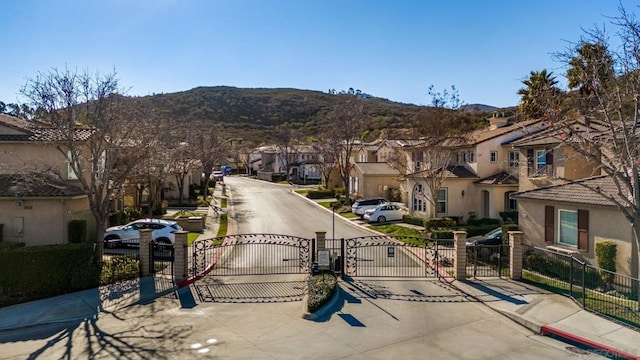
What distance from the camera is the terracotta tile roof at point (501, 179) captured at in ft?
106

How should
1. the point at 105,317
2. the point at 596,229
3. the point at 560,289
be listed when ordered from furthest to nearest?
the point at 596,229, the point at 560,289, the point at 105,317

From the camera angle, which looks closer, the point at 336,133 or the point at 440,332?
the point at 440,332

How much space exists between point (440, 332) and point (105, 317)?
10079 mm

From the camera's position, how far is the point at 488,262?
21047 millimetres

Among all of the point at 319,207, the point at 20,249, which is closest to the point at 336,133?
the point at 319,207

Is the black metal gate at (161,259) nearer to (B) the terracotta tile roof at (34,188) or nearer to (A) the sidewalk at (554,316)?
(B) the terracotta tile roof at (34,188)

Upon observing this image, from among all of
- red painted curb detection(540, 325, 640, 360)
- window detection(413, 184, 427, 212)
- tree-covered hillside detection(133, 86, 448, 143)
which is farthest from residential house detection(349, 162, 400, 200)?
tree-covered hillside detection(133, 86, 448, 143)

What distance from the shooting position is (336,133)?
47.7m

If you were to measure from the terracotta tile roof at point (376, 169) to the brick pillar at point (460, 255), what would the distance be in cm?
2861

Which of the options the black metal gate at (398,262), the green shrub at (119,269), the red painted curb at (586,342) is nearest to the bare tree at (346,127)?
the black metal gate at (398,262)

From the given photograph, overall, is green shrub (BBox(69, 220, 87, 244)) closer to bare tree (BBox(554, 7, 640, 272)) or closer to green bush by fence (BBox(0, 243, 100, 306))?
green bush by fence (BBox(0, 243, 100, 306))

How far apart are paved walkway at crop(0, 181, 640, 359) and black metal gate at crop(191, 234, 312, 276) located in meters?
2.31

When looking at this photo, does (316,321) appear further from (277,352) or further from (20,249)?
(20,249)

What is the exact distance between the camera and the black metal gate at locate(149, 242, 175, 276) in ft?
63.3
